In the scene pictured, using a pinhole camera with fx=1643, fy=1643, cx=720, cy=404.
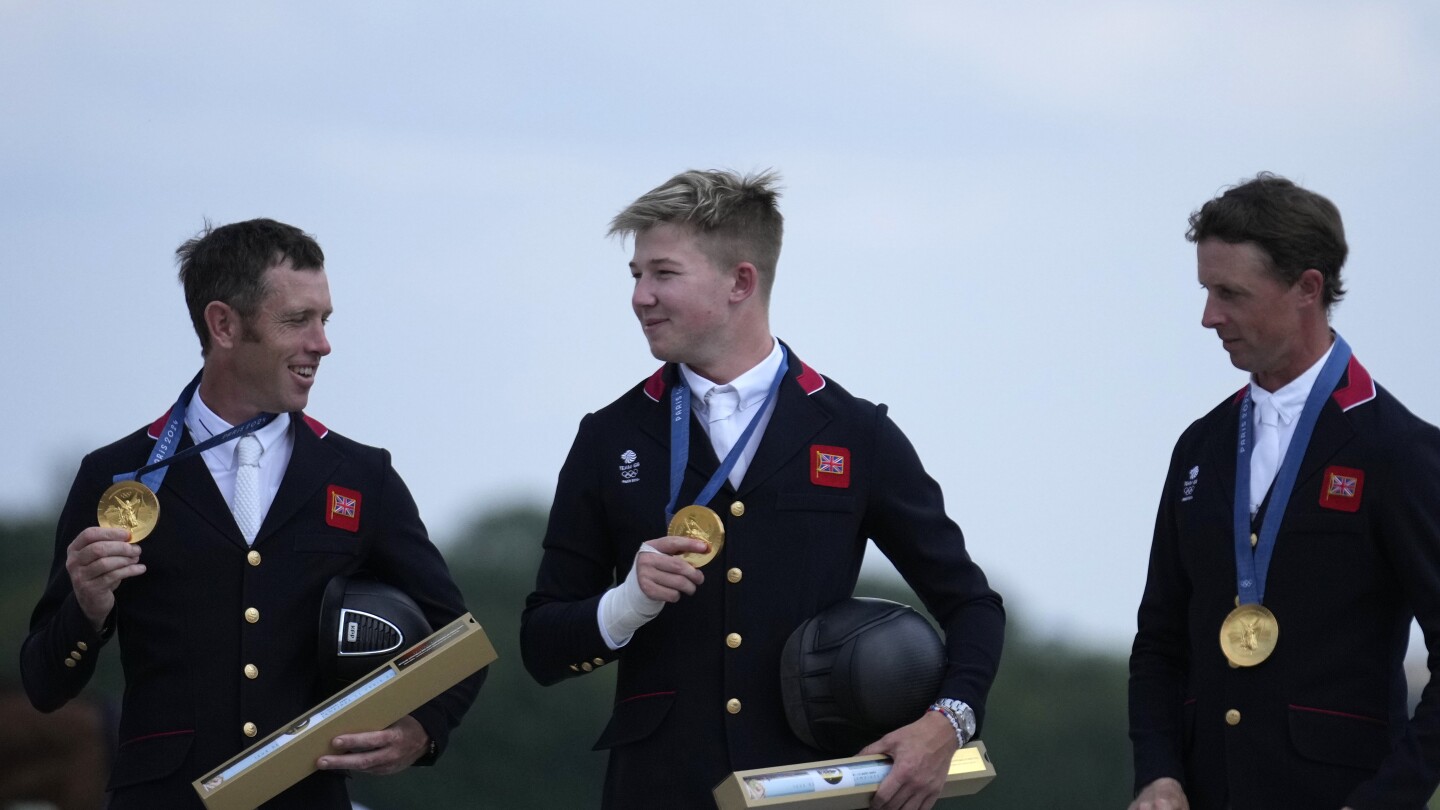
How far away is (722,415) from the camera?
3.53m

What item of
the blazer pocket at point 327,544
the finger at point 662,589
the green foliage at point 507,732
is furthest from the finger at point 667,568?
the green foliage at point 507,732

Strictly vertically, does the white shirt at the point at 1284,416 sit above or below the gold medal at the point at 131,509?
above

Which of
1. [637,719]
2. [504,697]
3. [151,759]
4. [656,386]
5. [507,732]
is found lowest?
[507,732]

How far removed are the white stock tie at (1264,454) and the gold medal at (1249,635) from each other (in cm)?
22

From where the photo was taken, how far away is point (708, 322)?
3.51 meters

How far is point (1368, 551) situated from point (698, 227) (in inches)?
60.6

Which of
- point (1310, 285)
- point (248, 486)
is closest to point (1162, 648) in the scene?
point (1310, 285)

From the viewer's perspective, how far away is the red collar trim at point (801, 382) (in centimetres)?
360

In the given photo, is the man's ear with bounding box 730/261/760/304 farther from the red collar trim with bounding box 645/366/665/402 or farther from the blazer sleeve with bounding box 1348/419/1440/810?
the blazer sleeve with bounding box 1348/419/1440/810

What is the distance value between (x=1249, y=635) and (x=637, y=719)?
4.20ft

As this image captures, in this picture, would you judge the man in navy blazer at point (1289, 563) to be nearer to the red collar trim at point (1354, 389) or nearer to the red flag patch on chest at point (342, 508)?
the red collar trim at point (1354, 389)

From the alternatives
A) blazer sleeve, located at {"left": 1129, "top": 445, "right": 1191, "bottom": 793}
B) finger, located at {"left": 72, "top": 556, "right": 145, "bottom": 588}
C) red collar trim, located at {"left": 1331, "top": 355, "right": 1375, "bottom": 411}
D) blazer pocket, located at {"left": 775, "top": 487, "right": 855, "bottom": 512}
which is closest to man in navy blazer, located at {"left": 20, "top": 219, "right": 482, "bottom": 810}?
finger, located at {"left": 72, "top": 556, "right": 145, "bottom": 588}

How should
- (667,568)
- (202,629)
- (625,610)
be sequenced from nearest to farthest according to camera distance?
(667,568)
(625,610)
(202,629)

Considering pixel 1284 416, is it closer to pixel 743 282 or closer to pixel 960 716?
pixel 960 716
